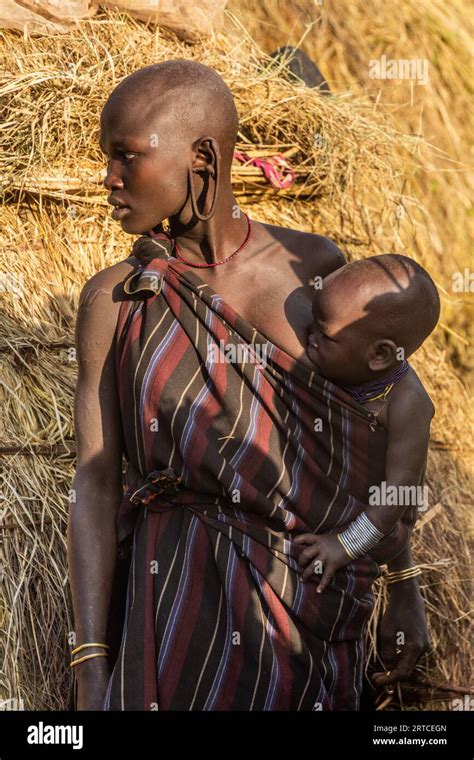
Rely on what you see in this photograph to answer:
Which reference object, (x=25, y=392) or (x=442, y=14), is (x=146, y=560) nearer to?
(x=25, y=392)

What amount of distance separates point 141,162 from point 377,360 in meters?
0.53

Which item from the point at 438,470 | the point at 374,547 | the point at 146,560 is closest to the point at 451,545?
the point at 438,470

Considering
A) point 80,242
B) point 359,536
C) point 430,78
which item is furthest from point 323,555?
point 430,78

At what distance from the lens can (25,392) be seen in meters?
2.78

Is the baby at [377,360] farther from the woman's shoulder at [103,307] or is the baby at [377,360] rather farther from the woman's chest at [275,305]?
the woman's shoulder at [103,307]

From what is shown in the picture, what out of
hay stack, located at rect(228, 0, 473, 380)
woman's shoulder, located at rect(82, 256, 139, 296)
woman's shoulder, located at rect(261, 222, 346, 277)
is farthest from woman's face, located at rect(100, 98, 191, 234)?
hay stack, located at rect(228, 0, 473, 380)

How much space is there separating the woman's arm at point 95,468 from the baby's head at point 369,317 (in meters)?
0.38

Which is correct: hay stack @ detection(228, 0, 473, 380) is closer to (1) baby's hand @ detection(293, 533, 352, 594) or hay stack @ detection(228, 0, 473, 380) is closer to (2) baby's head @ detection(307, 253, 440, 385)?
(2) baby's head @ detection(307, 253, 440, 385)

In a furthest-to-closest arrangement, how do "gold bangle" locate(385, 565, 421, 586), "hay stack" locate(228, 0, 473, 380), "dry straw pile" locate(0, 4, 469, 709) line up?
"hay stack" locate(228, 0, 473, 380) → "dry straw pile" locate(0, 4, 469, 709) → "gold bangle" locate(385, 565, 421, 586)

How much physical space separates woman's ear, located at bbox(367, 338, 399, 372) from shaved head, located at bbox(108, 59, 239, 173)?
416 mm

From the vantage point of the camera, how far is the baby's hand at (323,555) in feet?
6.31

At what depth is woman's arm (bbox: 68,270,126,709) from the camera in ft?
6.56

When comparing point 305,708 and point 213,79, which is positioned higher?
point 213,79

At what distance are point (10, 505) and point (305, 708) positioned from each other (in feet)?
3.23
